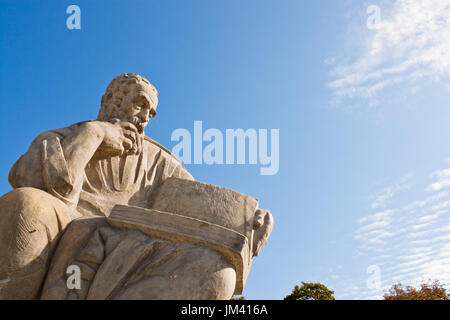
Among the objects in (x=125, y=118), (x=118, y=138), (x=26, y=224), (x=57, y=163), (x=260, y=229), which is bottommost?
(x=26, y=224)

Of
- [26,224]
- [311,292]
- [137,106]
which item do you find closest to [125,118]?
[137,106]

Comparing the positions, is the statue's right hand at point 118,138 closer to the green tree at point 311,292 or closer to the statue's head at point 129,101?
the statue's head at point 129,101

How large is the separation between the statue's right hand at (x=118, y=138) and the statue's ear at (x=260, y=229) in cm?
157

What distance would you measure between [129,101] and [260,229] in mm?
2063

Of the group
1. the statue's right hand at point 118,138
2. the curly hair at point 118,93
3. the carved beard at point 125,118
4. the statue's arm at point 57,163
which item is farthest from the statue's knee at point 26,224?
the curly hair at point 118,93

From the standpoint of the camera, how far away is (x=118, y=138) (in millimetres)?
4531

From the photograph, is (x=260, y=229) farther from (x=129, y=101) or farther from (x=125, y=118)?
(x=129, y=101)

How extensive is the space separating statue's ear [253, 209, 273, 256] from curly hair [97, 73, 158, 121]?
190 centimetres

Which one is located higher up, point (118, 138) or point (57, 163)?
point (118, 138)

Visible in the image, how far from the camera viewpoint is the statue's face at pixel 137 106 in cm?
486

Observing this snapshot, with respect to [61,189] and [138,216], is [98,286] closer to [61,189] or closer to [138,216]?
[138,216]

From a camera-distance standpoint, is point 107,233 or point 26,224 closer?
point 26,224

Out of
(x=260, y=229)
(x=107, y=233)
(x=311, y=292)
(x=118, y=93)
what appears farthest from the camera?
(x=311, y=292)
